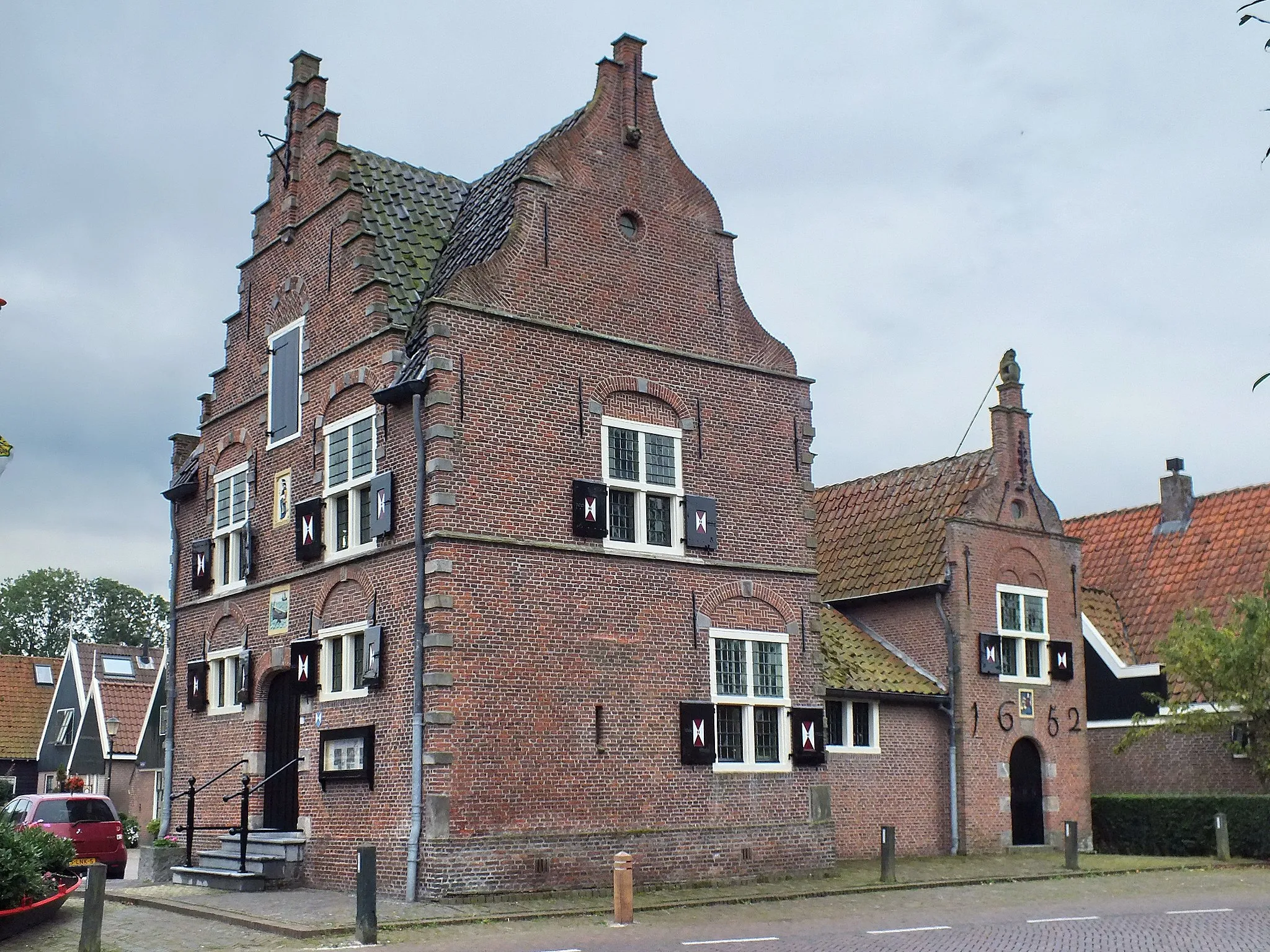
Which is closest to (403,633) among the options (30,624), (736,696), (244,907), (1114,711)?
(244,907)

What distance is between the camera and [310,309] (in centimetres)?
2267

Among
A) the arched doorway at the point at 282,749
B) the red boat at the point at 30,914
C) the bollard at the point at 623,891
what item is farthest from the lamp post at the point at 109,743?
the bollard at the point at 623,891

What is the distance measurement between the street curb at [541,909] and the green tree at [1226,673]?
12.8 ft

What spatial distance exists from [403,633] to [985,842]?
43.7 feet

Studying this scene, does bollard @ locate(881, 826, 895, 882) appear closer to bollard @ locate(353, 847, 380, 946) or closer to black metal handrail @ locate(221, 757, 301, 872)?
black metal handrail @ locate(221, 757, 301, 872)

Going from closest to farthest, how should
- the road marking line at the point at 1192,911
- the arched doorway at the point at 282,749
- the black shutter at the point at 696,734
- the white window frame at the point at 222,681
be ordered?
the road marking line at the point at 1192,911 < the black shutter at the point at 696,734 < the arched doorway at the point at 282,749 < the white window frame at the point at 222,681

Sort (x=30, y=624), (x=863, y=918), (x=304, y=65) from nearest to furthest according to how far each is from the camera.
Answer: (x=863, y=918)
(x=304, y=65)
(x=30, y=624)

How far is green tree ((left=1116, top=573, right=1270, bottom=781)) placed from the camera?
2480cm

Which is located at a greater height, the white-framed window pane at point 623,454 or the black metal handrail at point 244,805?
the white-framed window pane at point 623,454

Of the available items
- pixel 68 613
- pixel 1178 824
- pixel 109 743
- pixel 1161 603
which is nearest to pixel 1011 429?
pixel 1161 603

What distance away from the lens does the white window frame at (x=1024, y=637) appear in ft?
91.7

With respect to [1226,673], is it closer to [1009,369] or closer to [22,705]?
[1009,369]

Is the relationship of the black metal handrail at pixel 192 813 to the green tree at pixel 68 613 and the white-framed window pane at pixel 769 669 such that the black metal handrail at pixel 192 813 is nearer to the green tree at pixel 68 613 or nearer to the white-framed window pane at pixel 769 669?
the white-framed window pane at pixel 769 669

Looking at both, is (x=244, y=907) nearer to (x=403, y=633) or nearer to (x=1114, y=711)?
(x=403, y=633)
